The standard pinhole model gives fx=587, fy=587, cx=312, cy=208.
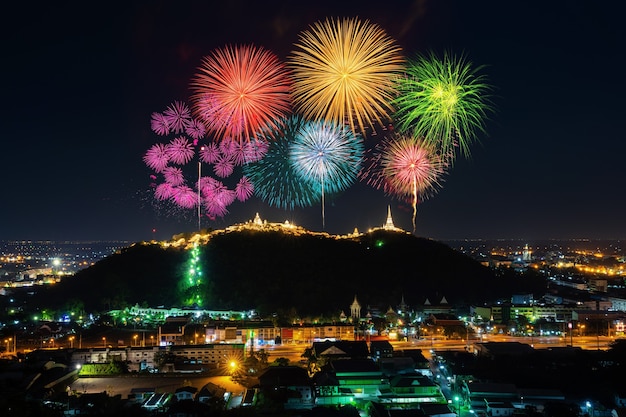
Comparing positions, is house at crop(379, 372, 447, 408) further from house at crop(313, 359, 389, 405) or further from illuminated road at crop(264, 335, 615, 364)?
illuminated road at crop(264, 335, 615, 364)

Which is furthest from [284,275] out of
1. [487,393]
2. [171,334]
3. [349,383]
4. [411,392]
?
[487,393]

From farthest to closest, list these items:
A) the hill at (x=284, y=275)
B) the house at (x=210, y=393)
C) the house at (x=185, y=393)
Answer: the hill at (x=284, y=275) → the house at (x=185, y=393) → the house at (x=210, y=393)

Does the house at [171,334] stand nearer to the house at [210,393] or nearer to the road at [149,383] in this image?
the road at [149,383]

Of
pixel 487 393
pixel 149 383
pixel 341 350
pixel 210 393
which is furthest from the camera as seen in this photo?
pixel 341 350

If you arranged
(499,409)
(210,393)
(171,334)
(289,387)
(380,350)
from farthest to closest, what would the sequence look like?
(171,334), (380,350), (289,387), (210,393), (499,409)

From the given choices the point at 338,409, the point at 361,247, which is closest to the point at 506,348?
the point at 338,409

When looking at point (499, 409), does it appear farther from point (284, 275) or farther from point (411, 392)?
point (284, 275)

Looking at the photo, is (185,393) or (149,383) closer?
(185,393)

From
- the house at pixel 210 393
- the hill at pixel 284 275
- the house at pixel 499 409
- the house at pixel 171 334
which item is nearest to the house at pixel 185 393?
the house at pixel 210 393

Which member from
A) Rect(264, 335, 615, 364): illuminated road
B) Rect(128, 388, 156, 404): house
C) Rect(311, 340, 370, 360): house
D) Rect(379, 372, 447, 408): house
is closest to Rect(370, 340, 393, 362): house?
Rect(311, 340, 370, 360): house
